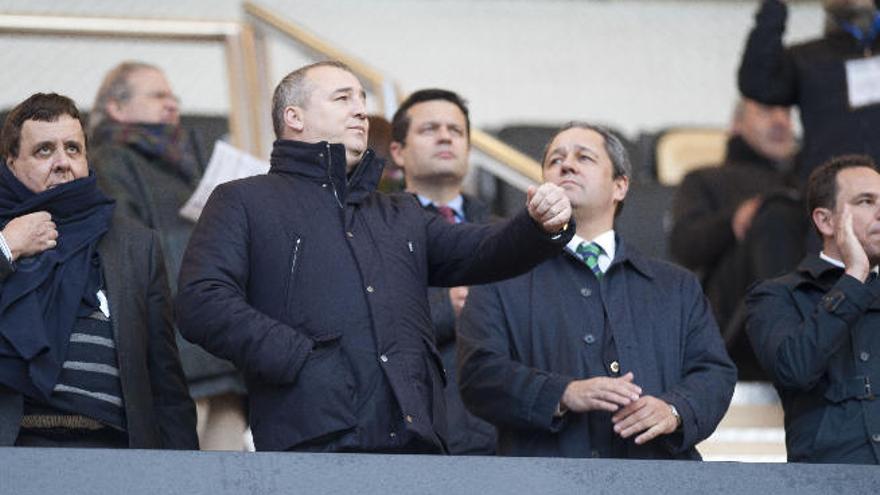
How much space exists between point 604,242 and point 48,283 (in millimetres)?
1451

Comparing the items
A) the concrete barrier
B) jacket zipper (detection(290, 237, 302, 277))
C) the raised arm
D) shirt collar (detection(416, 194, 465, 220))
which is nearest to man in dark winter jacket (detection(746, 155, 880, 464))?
the concrete barrier

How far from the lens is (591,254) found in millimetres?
5492

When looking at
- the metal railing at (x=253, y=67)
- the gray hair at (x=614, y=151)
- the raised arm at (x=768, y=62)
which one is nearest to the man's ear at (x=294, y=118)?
the gray hair at (x=614, y=151)

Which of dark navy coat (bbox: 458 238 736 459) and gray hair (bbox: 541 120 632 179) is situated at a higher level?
gray hair (bbox: 541 120 632 179)

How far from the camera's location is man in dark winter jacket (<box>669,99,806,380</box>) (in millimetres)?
7453

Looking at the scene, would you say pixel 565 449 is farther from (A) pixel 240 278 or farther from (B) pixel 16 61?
(B) pixel 16 61

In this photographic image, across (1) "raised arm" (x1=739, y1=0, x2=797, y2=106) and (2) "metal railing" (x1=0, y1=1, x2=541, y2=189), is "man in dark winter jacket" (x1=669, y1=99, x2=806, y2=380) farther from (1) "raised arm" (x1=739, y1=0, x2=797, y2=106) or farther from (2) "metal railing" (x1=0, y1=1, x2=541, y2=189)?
(2) "metal railing" (x1=0, y1=1, x2=541, y2=189)

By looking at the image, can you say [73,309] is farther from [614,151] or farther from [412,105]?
[412,105]

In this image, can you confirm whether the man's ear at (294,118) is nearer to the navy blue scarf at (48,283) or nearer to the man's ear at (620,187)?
the navy blue scarf at (48,283)

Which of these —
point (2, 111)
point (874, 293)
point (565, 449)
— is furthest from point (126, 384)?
point (2, 111)

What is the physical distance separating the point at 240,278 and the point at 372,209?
0.39 m

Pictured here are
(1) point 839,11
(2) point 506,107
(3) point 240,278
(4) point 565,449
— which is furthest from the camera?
(2) point 506,107

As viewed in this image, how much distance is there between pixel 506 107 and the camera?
35.0 feet

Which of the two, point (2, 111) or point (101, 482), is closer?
point (101, 482)
